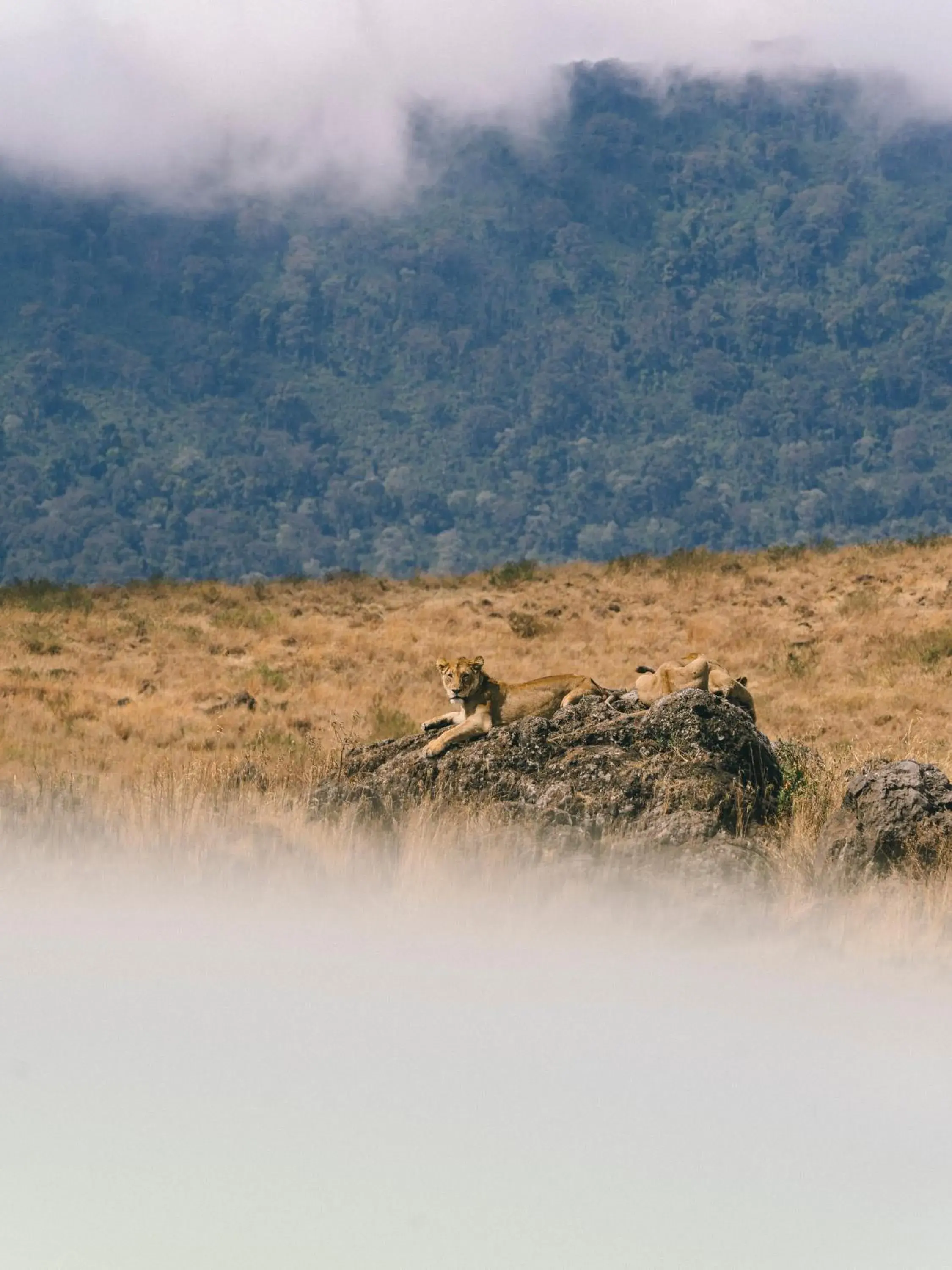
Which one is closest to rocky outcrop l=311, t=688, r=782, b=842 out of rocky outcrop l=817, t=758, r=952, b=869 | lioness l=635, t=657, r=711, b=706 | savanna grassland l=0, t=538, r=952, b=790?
rocky outcrop l=817, t=758, r=952, b=869

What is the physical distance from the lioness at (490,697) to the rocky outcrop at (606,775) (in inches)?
39.4

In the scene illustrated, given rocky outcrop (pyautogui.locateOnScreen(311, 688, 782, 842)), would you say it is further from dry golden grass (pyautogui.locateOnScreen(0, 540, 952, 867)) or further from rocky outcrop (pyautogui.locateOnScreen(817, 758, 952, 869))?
dry golden grass (pyautogui.locateOnScreen(0, 540, 952, 867))

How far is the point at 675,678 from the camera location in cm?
1844

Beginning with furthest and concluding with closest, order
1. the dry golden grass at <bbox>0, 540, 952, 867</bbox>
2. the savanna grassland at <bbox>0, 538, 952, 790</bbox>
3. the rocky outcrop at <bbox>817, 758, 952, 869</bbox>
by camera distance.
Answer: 1. the savanna grassland at <bbox>0, 538, 952, 790</bbox>
2. the dry golden grass at <bbox>0, 540, 952, 867</bbox>
3. the rocky outcrop at <bbox>817, 758, 952, 869</bbox>

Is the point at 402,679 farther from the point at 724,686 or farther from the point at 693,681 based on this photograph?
the point at 693,681

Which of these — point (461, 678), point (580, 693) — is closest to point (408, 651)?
point (580, 693)

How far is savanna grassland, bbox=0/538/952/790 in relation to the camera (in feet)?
85.5

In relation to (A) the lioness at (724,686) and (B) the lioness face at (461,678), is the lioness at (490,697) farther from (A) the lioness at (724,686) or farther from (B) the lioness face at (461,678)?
(A) the lioness at (724,686)

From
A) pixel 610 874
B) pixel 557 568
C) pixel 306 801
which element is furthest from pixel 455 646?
pixel 610 874

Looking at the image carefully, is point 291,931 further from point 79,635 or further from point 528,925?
point 79,635

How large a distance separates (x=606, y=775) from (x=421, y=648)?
20403mm

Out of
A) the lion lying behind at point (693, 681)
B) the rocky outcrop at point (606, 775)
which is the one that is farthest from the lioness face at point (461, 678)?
the lion lying behind at point (693, 681)

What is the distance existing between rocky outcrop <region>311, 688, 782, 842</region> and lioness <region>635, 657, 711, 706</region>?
9.99 ft

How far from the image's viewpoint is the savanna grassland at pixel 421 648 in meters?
26.0
